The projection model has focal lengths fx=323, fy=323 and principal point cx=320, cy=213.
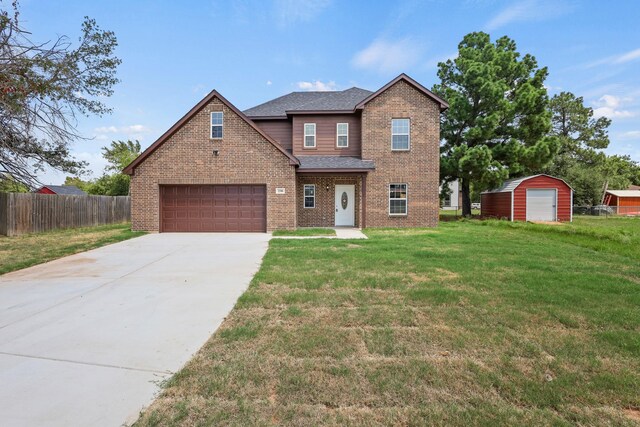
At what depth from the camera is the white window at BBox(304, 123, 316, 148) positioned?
1670 cm

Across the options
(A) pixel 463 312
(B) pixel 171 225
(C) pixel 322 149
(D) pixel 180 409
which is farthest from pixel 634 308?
(B) pixel 171 225

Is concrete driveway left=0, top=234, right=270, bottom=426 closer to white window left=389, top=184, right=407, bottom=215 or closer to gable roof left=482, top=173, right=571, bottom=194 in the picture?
white window left=389, top=184, right=407, bottom=215

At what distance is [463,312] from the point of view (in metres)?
4.53

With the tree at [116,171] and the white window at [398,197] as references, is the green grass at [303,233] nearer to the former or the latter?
the white window at [398,197]

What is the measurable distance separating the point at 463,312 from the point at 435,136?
1294cm

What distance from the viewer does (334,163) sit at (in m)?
15.4

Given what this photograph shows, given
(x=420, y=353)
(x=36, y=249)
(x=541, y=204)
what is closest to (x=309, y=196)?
(x=36, y=249)

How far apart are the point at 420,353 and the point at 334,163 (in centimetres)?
1265

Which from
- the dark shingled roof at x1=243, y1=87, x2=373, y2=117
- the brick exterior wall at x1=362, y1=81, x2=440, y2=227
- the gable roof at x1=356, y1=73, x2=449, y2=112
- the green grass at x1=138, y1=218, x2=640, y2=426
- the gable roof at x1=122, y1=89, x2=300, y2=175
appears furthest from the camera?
the dark shingled roof at x1=243, y1=87, x2=373, y2=117

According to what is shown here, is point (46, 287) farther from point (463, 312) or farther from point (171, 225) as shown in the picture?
point (171, 225)

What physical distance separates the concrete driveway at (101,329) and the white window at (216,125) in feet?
24.4

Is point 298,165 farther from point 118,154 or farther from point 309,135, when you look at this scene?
point 118,154

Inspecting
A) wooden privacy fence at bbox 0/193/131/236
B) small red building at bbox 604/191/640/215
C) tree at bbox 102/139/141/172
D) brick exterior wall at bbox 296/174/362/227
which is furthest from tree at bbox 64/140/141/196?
small red building at bbox 604/191/640/215

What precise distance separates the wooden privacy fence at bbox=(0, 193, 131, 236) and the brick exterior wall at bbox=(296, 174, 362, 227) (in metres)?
12.2
